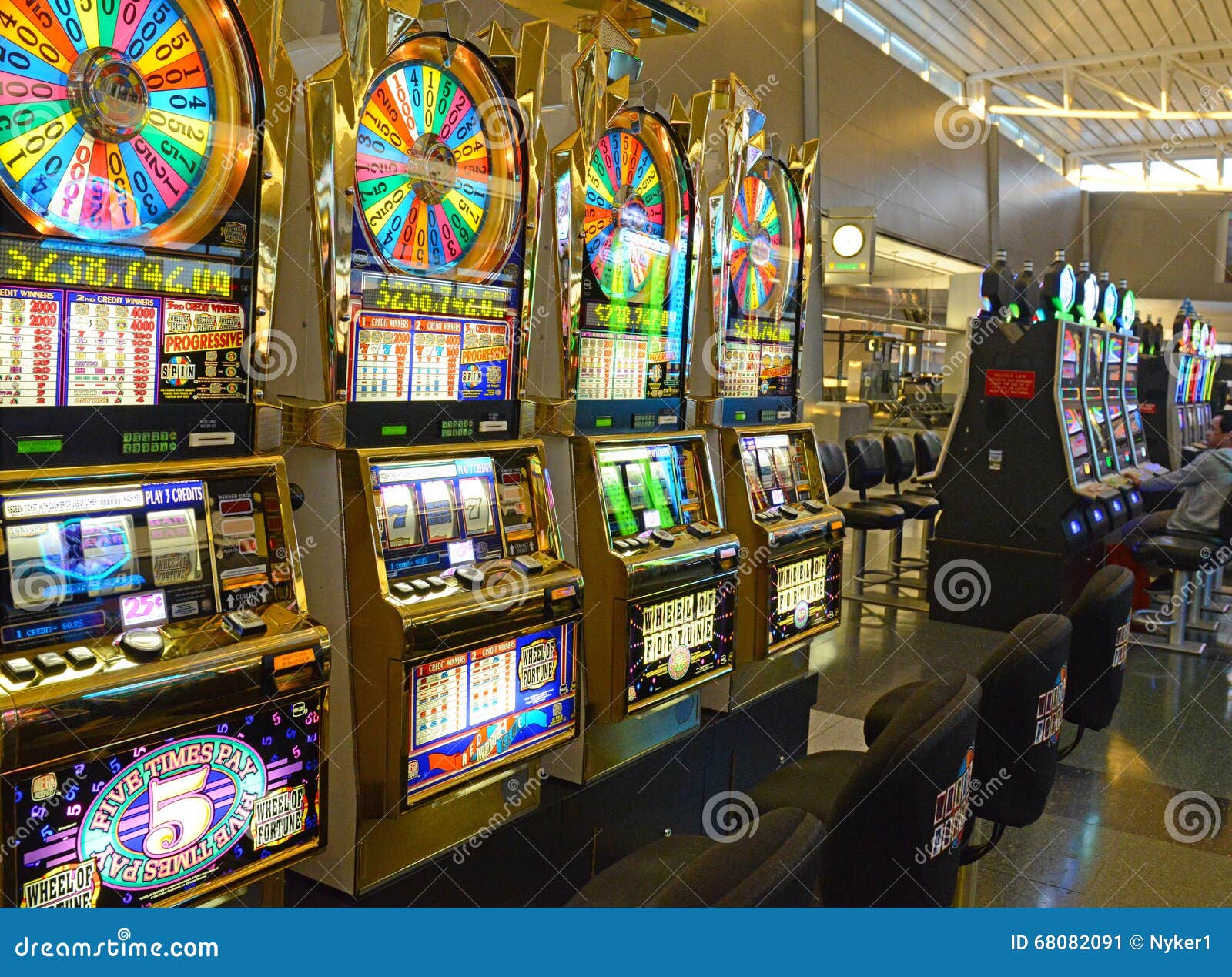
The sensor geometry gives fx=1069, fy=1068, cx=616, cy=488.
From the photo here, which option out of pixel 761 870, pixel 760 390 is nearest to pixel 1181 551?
pixel 760 390

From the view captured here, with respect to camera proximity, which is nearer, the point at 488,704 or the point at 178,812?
the point at 178,812

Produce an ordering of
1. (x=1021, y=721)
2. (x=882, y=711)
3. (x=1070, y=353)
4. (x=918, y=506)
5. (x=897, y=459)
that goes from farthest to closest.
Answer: (x=897, y=459) < (x=918, y=506) < (x=1070, y=353) < (x=882, y=711) < (x=1021, y=721)

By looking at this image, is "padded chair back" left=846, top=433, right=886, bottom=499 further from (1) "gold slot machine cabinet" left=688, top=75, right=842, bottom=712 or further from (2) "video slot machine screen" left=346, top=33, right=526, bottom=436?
(2) "video slot machine screen" left=346, top=33, right=526, bottom=436

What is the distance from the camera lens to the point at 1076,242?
19.0m

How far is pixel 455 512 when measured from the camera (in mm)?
2637

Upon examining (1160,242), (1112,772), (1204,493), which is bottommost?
(1112,772)

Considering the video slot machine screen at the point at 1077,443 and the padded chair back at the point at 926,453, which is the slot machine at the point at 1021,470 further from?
the padded chair back at the point at 926,453

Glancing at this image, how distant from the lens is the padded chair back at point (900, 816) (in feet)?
5.76

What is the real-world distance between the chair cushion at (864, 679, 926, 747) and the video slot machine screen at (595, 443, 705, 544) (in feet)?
2.86

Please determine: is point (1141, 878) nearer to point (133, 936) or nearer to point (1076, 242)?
point (133, 936)

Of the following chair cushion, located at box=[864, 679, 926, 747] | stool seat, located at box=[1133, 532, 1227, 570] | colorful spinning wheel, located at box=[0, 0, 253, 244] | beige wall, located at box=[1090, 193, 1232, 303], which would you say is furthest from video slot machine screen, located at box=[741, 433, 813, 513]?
beige wall, located at box=[1090, 193, 1232, 303]

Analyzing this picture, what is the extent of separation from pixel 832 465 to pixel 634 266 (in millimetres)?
3471

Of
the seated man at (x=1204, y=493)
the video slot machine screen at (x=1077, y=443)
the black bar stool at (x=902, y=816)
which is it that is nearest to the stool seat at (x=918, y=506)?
the video slot machine screen at (x=1077, y=443)

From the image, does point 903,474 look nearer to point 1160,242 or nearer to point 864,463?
point 864,463
